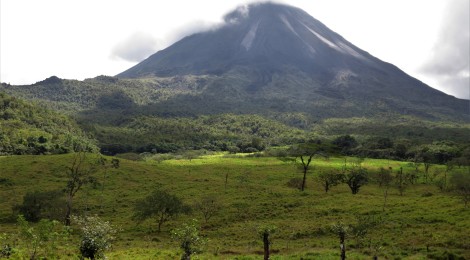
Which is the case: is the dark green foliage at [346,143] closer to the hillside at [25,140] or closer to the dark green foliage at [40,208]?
the hillside at [25,140]

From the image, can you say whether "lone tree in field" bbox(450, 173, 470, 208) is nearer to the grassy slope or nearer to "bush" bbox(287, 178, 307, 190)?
the grassy slope

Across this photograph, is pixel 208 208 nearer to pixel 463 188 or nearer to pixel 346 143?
pixel 463 188

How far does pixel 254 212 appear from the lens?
202ft

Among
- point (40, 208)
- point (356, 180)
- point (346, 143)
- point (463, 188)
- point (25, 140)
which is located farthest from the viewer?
point (346, 143)

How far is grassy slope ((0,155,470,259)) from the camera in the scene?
137ft

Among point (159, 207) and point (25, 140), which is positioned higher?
point (25, 140)

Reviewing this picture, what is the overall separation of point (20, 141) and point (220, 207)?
123 metres

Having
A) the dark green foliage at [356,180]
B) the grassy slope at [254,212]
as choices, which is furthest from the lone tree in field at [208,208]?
the dark green foliage at [356,180]

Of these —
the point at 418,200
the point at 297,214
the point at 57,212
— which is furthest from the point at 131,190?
the point at 418,200

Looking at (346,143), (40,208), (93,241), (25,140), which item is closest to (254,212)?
(40,208)

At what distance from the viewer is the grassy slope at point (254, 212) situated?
137ft

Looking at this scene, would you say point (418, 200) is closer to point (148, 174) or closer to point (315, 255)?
point (315, 255)

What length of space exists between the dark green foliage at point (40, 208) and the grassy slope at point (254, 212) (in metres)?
3.22

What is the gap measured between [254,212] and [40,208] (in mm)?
33273
